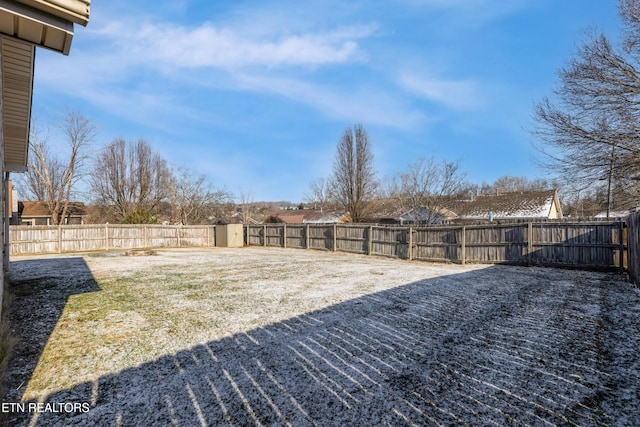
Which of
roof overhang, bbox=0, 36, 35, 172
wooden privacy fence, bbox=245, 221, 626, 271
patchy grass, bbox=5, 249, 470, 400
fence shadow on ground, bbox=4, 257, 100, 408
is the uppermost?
roof overhang, bbox=0, 36, 35, 172

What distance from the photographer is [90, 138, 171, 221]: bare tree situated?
93.6ft

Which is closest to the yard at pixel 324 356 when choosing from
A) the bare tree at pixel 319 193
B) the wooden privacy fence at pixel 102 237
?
the wooden privacy fence at pixel 102 237

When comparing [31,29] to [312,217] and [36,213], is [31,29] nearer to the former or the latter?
[36,213]

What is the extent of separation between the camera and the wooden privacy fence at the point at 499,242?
29.6 feet

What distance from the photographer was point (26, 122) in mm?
6227

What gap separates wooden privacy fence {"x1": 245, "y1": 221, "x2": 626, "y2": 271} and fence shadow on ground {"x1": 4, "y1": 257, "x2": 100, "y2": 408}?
10772 mm

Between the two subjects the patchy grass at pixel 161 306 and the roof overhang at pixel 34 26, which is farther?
the patchy grass at pixel 161 306

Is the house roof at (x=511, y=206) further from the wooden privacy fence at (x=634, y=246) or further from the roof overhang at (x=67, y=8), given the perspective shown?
the roof overhang at (x=67, y=8)

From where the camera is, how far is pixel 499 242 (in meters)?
11.0

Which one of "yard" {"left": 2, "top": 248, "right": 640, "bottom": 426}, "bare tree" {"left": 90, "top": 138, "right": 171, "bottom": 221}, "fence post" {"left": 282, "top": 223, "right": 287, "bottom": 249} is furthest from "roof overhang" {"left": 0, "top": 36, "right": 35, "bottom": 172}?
"bare tree" {"left": 90, "top": 138, "right": 171, "bottom": 221}

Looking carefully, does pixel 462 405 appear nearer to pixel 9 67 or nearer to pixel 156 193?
pixel 9 67

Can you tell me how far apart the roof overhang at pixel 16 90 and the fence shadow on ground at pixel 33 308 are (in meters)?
3.17

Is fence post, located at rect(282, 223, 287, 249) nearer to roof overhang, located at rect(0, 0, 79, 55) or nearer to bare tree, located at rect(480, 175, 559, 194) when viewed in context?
roof overhang, located at rect(0, 0, 79, 55)

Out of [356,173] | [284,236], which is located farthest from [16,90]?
[356,173]
